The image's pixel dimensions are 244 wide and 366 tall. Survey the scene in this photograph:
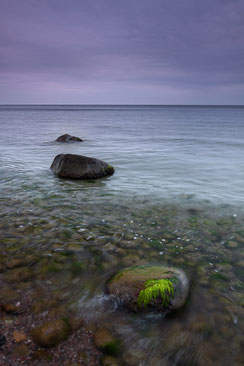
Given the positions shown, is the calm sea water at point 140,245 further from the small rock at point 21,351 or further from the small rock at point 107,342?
the small rock at point 21,351

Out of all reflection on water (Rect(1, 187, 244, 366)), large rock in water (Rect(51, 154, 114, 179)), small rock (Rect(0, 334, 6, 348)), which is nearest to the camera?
small rock (Rect(0, 334, 6, 348))

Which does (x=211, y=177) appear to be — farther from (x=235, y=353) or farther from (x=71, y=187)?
(x=235, y=353)

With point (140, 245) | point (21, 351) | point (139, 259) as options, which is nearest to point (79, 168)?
point (140, 245)

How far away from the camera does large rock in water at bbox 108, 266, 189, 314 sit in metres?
3.78

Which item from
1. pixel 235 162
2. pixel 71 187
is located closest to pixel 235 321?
pixel 71 187

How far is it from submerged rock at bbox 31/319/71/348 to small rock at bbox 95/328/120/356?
15.9 inches

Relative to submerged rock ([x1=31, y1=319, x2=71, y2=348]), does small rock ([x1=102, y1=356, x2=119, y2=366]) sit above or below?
below

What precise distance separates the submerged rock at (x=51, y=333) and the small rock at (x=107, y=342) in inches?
15.9

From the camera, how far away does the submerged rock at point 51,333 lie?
122 inches

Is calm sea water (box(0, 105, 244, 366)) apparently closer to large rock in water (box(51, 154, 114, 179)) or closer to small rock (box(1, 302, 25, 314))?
small rock (box(1, 302, 25, 314))

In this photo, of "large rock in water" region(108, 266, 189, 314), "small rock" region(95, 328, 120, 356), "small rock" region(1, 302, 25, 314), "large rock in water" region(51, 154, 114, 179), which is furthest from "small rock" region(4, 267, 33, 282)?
"large rock in water" region(51, 154, 114, 179)

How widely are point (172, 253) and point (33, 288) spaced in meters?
2.71

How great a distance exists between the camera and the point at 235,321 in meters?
3.63

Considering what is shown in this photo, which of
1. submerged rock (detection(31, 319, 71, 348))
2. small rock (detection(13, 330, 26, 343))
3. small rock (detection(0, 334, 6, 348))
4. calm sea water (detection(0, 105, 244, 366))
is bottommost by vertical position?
calm sea water (detection(0, 105, 244, 366))
